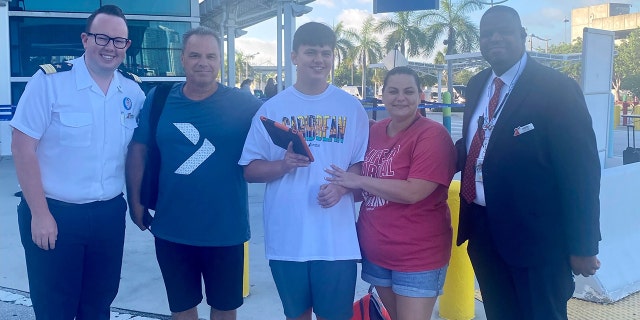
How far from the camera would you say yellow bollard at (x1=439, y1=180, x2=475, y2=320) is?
13.3 feet

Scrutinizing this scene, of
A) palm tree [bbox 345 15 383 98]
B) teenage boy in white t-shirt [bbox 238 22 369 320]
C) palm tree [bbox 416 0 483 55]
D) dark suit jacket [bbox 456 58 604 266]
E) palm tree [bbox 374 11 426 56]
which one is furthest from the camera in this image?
palm tree [bbox 345 15 383 98]

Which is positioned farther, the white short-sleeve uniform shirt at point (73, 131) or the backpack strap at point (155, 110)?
the backpack strap at point (155, 110)

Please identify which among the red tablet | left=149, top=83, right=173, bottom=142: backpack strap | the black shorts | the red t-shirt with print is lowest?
the black shorts

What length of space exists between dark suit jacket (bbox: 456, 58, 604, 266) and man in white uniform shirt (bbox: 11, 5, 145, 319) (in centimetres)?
192

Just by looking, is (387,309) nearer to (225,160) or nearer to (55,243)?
(225,160)

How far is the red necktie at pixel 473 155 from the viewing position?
2.75 meters

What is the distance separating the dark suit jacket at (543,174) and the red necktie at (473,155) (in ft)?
0.42

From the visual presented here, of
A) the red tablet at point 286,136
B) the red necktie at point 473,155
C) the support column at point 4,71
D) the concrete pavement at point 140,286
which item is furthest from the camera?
the support column at point 4,71

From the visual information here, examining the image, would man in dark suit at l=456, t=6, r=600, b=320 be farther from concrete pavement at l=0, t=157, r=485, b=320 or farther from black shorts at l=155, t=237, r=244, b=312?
concrete pavement at l=0, t=157, r=485, b=320

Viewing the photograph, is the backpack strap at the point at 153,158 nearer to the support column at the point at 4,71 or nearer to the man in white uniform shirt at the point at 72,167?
the man in white uniform shirt at the point at 72,167

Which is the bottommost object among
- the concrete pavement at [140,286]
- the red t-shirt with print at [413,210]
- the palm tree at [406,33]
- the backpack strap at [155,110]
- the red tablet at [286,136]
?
the concrete pavement at [140,286]

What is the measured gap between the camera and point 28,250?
2926mm

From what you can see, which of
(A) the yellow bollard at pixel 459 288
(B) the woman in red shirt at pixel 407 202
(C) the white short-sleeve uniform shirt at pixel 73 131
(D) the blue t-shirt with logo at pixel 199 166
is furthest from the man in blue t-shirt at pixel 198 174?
(A) the yellow bollard at pixel 459 288

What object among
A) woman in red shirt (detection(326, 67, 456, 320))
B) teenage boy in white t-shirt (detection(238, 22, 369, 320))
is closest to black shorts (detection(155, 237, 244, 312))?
teenage boy in white t-shirt (detection(238, 22, 369, 320))
